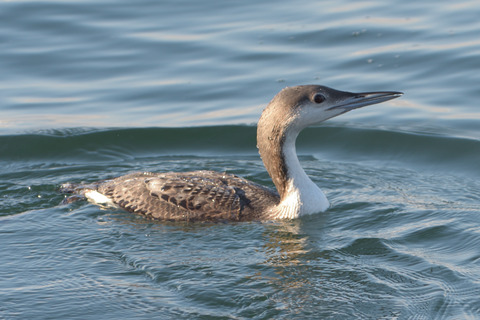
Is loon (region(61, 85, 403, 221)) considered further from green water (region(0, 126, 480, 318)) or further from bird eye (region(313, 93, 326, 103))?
green water (region(0, 126, 480, 318))

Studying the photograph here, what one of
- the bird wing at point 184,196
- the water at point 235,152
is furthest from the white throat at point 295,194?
the bird wing at point 184,196

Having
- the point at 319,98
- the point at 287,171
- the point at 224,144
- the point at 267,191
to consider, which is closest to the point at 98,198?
the point at 267,191

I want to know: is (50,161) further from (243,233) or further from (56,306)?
(56,306)

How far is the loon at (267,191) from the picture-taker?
796cm

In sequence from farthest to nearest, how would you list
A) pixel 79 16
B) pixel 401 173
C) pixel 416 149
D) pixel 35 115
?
pixel 79 16, pixel 35 115, pixel 416 149, pixel 401 173

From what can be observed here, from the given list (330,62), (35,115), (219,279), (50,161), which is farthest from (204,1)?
(219,279)

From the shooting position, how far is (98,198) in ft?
27.7

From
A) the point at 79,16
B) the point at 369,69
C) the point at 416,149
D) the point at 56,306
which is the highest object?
the point at 79,16

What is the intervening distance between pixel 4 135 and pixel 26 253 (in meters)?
3.62

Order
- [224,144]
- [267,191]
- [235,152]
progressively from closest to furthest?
[267,191]
[235,152]
[224,144]

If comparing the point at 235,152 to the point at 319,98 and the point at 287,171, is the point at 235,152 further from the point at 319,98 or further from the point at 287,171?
the point at 319,98

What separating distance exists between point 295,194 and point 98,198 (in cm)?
193

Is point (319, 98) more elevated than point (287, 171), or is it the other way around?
point (319, 98)

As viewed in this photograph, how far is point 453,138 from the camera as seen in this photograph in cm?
1034
